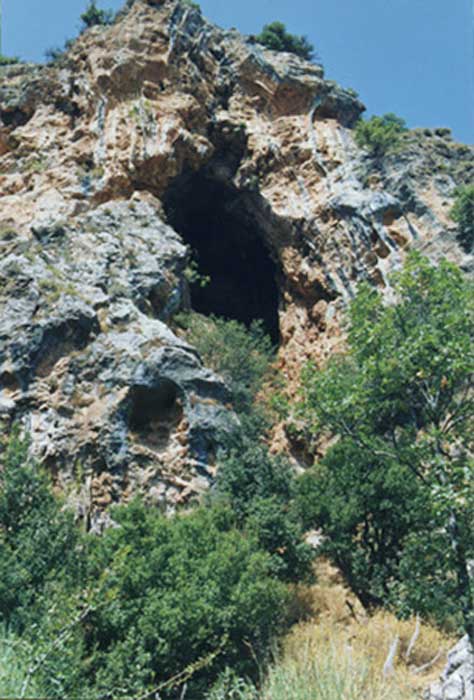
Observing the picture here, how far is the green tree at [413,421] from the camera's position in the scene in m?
8.33

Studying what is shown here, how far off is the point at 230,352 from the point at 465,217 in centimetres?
906

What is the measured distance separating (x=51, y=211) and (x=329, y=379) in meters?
13.9

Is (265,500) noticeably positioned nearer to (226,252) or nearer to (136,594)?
(136,594)

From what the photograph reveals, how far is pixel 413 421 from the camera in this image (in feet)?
30.9

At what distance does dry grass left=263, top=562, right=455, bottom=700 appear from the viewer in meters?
6.15

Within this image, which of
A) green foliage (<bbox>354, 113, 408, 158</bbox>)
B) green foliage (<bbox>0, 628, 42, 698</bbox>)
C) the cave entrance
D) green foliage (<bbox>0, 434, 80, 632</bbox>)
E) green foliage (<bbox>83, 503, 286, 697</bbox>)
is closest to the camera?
green foliage (<bbox>0, 628, 42, 698</bbox>)

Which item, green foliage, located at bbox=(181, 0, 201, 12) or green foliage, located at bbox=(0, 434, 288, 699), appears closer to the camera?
green foliage, located at bbox=(0, 434, 288, 699)

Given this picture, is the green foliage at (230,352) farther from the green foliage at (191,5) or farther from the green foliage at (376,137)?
the green foliage at (191,5)

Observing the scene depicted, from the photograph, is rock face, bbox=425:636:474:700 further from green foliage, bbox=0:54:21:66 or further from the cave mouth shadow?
green foliage, bbox=0:54:21:66

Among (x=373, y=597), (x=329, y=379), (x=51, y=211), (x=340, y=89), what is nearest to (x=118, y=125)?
(x=51, y=211)

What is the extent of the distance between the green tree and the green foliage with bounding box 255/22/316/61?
83.3 feet

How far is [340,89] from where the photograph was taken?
25797mm

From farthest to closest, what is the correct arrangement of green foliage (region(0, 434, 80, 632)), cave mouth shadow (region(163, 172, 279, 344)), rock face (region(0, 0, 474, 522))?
1. cave mouth shadow (region(163, 172, 279, 344))
2. rock face (region(0, 0, 474, 522))
3. green foliage (region(0, 434, 80, 632))

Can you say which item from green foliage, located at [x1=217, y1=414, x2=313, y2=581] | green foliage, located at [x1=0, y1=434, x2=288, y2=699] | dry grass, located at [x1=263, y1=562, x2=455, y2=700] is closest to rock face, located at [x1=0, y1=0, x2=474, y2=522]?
green foliage, located at [x1=217, y1=414, x2=313, y2=581]
